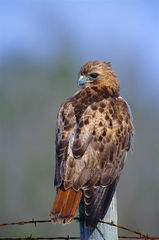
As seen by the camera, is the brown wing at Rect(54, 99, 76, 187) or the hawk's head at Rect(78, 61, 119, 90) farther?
the hawk's head at Rect(78, 61, 119, 90)

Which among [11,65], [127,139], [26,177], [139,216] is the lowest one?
[139,216]

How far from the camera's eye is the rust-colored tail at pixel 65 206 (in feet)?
14.8

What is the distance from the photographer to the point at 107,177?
204 inches

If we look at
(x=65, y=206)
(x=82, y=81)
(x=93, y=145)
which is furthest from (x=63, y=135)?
(x=82, y=81)

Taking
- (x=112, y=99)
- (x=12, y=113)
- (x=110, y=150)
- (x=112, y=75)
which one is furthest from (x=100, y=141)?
(x=12, y=113)

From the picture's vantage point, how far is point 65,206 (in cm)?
458

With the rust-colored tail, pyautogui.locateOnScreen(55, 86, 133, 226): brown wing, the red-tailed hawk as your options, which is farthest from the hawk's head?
the rust-colored tail

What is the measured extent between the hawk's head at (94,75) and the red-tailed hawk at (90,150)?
21 centimetres

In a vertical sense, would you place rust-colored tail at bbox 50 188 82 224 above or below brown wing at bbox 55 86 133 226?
below

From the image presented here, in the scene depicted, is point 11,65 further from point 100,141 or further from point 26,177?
point 100,141

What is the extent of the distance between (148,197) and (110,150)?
20.2 metres

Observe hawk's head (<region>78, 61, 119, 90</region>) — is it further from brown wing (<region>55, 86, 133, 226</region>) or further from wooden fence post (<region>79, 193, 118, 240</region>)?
wooden fence post (<region>79, 193, 118, 240</region>)

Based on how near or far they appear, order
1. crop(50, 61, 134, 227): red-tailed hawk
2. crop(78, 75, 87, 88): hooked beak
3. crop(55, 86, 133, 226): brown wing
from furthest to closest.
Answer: crop(78, 75, 87, 88): hooked beak
crop(55, 86, 133, 226): brown wing
crop(50, 61, 134, 227): red-tailed hawk

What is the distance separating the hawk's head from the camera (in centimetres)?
616
